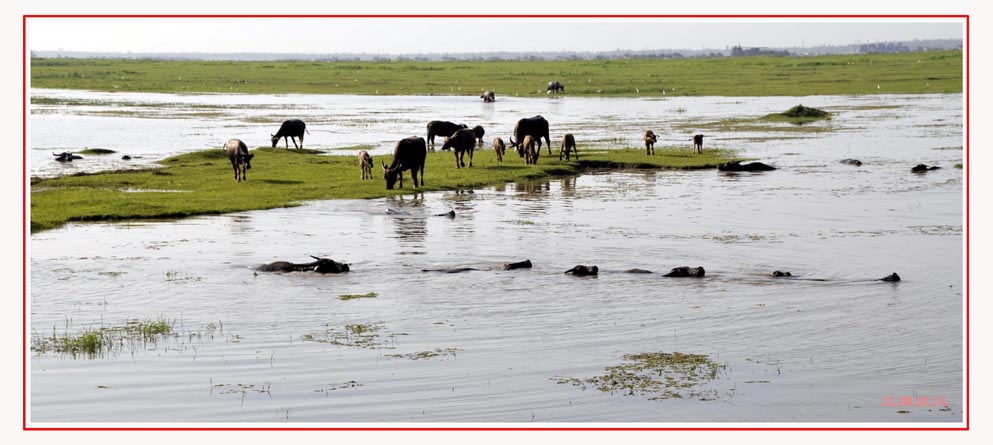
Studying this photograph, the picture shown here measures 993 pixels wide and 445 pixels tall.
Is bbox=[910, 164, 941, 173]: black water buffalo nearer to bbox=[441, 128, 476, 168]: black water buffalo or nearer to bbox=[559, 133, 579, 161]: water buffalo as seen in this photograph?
bbox=[559, 133, 579, 161]: water buffalo

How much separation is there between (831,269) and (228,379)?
10.3m

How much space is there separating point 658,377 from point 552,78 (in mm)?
91964

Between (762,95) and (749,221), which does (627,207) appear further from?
(762,95)

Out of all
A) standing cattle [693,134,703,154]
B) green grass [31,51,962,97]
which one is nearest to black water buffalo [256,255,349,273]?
standing cattle [693,134,703,154]

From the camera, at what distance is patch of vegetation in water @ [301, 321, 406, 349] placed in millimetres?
13078

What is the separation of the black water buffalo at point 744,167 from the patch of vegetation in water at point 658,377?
20536 mm

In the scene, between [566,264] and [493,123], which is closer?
[566,264]

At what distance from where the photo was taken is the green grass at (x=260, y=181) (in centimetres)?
2356

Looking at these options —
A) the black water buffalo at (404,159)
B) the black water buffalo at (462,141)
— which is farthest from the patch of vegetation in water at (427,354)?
the black water buffalo at (462,141)

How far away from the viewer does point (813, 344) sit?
43.4 ft

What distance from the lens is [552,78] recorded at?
102 m

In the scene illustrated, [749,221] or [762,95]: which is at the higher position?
[762,95]
